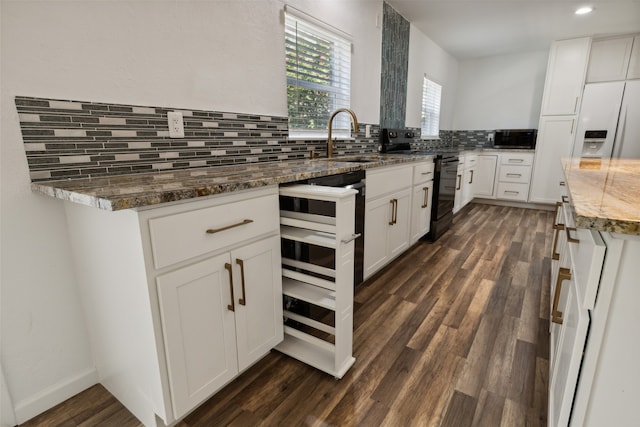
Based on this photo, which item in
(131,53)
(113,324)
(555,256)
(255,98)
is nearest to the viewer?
(113,324)

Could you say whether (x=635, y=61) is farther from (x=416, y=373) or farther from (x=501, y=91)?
(x=416, y=373)

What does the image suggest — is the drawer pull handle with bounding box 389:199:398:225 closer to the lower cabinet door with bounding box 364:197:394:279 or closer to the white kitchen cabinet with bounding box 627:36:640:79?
the lower cabinet door with bounding box 364:197:394:279

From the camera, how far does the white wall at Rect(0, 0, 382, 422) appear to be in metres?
1.11

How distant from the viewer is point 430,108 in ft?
15.1

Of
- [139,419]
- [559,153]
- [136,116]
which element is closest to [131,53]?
[136,116]

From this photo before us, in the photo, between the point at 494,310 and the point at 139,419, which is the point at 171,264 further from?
the point at 494,310

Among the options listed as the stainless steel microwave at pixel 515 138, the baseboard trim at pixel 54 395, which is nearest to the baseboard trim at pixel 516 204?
the stainless steel microwave at pixel 515 138

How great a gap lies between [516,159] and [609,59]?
62.5 inches

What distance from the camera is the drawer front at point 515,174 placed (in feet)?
15.8

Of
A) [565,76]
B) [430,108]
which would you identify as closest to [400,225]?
[430,108]

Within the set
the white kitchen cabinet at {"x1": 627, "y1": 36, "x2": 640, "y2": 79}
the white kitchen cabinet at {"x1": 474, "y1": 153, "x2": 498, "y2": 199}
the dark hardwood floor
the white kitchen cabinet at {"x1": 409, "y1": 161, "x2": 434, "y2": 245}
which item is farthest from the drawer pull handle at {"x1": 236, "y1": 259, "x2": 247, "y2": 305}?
the white kitchen cabinet at {"x1": 627, "y1": 36, "x2": 640, "y2": 79}

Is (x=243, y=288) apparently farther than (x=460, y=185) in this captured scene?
No

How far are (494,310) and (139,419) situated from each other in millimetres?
1973

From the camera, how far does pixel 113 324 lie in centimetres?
117
